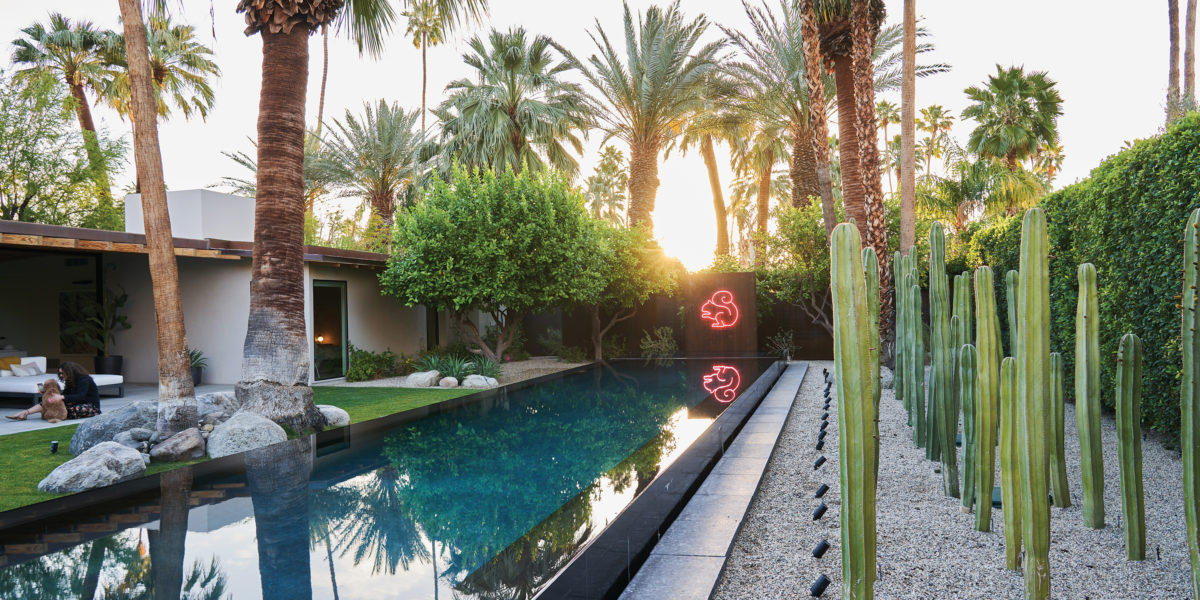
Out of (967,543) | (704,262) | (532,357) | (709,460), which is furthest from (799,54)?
(967,543)

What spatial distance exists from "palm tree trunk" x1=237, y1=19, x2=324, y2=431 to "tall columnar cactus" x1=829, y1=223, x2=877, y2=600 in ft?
25.3

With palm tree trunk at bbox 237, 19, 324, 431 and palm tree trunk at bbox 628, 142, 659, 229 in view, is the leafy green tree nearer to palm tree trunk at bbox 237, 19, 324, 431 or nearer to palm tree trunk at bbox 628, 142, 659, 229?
palm tree trunk at bbox 237, 19, 324, 431

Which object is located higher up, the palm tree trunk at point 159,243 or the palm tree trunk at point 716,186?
the palm tree trunk at point 716,186

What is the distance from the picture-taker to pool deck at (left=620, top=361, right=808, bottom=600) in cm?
331

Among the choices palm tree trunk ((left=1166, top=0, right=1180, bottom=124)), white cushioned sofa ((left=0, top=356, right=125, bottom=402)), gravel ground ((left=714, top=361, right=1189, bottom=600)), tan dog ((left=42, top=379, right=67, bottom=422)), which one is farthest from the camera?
palm tree trunk ((left=1166, top=0, right=1180, bottom=124))

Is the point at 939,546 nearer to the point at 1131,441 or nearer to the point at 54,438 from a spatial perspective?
the point at 1131,441

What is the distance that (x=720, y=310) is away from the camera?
1936 centimetres

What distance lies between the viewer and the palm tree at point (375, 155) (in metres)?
25.2

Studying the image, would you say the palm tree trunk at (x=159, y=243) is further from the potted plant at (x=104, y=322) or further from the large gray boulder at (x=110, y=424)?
the potted plant at (x=104, y=322)

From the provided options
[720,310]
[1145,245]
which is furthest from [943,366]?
[720,310]

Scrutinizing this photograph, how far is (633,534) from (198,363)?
45.9 feet

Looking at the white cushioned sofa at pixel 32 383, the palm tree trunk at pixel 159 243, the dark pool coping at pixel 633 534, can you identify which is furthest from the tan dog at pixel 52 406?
the dark pool coping at pixel 633 534

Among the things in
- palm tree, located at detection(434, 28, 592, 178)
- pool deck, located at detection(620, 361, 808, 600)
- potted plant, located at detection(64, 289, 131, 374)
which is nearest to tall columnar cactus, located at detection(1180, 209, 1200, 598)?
pool deck, located at detection(620, 361, 808, 600)

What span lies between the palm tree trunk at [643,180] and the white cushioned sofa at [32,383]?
13870 mm
